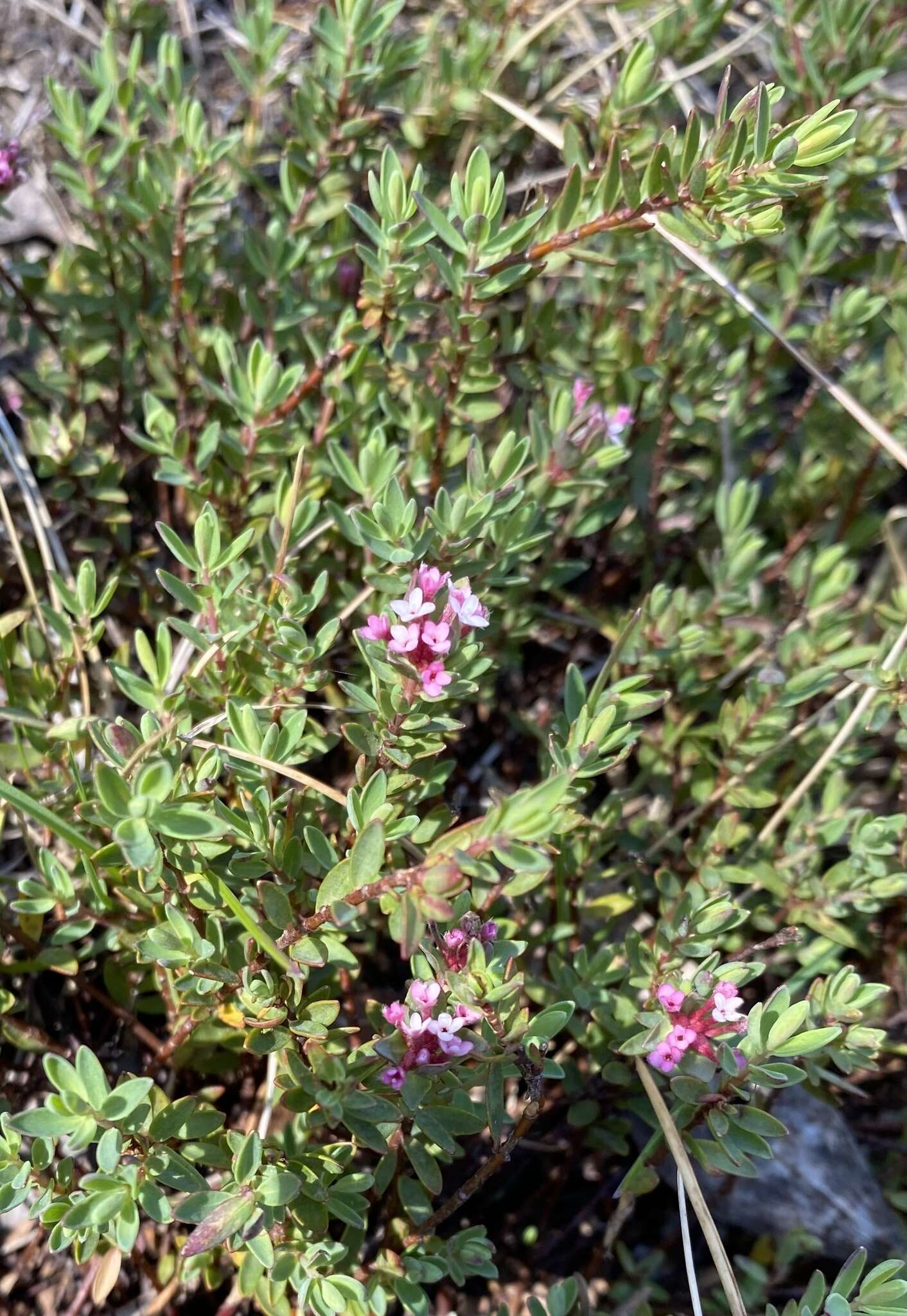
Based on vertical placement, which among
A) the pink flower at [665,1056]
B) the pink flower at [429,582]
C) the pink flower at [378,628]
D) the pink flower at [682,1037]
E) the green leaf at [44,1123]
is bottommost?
the pink flower at [665,1056]

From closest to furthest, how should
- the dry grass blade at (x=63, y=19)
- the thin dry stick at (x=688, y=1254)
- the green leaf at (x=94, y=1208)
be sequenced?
the green leaf at (x=94, y=1208)
the thin dry stick at (x=688, y=1254)
the dry grass blade at (x=63, y=19)

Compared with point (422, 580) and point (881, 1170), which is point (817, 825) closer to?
point (881, 1170)

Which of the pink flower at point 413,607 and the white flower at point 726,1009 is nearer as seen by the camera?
the pink flower at point 413,607

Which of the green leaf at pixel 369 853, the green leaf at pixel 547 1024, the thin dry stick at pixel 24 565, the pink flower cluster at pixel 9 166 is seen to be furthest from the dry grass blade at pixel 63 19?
the green leaf at pixel 547 1024

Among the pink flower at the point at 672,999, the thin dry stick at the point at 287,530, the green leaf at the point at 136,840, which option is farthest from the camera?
the thin dry stick at the point at 287,530

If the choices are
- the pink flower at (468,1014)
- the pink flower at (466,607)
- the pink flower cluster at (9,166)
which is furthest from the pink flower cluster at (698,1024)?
the pink flower cluster at (9,166)

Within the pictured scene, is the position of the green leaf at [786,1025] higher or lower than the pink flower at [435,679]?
lower

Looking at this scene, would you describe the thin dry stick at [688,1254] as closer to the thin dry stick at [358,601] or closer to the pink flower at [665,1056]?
the pink flower at [665,1056]
